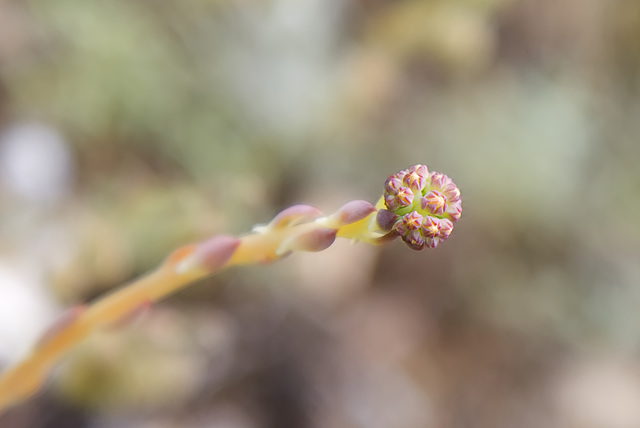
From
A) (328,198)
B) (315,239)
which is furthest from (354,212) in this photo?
(328,198)

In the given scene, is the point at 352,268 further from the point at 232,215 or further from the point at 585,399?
the point at 585,399

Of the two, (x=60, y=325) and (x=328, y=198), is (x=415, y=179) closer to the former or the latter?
(x=60, y=325)

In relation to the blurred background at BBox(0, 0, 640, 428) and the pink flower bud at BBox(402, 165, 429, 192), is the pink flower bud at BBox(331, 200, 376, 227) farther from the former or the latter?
the blurred background at BBox(0, 0, 640, 428)

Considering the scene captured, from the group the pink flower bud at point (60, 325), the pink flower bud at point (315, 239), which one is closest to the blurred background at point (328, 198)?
the pink flower bud at point (60, 325)

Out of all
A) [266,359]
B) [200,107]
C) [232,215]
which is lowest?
[266,359]

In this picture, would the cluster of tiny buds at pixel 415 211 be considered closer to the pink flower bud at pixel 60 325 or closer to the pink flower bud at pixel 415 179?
the pink flower bud at pixel 415 179

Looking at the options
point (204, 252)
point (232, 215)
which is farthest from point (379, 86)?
point (204, 252)

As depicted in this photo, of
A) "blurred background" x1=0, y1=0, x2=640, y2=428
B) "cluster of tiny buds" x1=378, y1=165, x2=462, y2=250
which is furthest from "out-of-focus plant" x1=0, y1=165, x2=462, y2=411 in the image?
"blurred background" x1=0, y1=0, x2=640, y2=428
